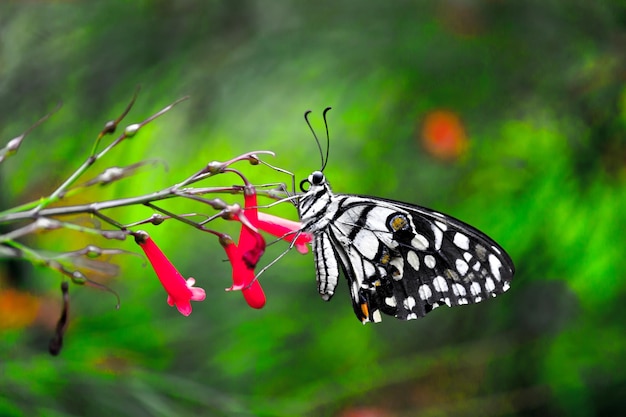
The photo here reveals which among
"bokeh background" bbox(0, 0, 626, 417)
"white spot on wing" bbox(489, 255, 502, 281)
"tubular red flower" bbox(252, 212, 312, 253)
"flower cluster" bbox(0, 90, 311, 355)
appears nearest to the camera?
"flower cluster" bbox(0, 90, 311, 355)

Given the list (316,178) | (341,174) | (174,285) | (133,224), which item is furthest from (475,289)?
(341,174)

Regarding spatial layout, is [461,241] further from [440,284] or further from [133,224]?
[133,224]

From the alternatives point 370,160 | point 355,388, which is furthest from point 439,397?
point 370,160

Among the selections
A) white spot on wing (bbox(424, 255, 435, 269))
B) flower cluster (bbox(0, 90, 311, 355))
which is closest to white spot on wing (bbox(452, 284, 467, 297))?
white spot on wing (bbox(424, 255, 435, 269))

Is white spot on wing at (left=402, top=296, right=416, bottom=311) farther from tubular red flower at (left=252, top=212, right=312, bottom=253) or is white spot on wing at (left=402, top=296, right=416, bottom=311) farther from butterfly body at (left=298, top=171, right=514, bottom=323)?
tubular red flower at (left=252, top=212, right=312, bottom=253)

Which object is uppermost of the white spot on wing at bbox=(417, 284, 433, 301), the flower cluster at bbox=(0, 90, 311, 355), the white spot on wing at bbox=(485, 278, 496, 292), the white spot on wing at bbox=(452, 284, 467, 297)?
the white spot on wing at bbox=(417, 284, 433, 301)

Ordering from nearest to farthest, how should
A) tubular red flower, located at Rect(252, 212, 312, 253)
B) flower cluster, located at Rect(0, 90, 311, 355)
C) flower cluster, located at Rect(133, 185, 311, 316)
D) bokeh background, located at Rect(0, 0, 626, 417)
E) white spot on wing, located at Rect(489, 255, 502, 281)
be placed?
flower cluster, located at Rect(0, 90, 311, 355) → flower cluster, located at Rect(133, 185, 311, 316) → tubular red flower, located at Rect(252, 212, 312, 253) → white spot on wing, located at Rect(489, 255, 502, 281) → bokeh background, located at Rect(0, 0, 626, 417)

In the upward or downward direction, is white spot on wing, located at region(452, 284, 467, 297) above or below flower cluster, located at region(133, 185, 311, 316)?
above
